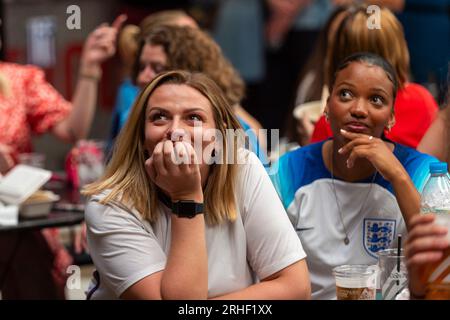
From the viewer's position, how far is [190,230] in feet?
7.12

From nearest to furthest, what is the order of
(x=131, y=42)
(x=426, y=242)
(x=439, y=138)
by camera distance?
(x=426, y=242), (x=439, y=138), (x=131, y=42)

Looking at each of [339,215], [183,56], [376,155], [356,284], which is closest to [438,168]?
[376,155]

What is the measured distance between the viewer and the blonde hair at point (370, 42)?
9.62 feet

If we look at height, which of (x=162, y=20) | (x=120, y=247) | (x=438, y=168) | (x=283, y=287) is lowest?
(x=283, y=287)

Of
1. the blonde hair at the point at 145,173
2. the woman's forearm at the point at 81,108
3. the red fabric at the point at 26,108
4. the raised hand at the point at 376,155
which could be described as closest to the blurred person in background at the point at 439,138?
the raised hand at the point at 376,155

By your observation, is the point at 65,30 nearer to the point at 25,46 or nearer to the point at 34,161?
the point at 25,46

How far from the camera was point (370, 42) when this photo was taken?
2.94 meters

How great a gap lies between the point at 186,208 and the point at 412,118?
1205 mm

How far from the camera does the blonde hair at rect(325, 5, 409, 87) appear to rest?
293 cm

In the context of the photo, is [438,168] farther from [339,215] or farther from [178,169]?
[178,169]

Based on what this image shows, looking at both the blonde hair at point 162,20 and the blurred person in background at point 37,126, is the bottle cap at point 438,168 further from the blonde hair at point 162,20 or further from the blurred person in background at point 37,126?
the blonde hair at point 162,20

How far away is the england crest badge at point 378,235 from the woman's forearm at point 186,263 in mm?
537

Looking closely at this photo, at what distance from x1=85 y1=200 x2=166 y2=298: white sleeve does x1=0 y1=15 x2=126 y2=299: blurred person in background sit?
135 cm
